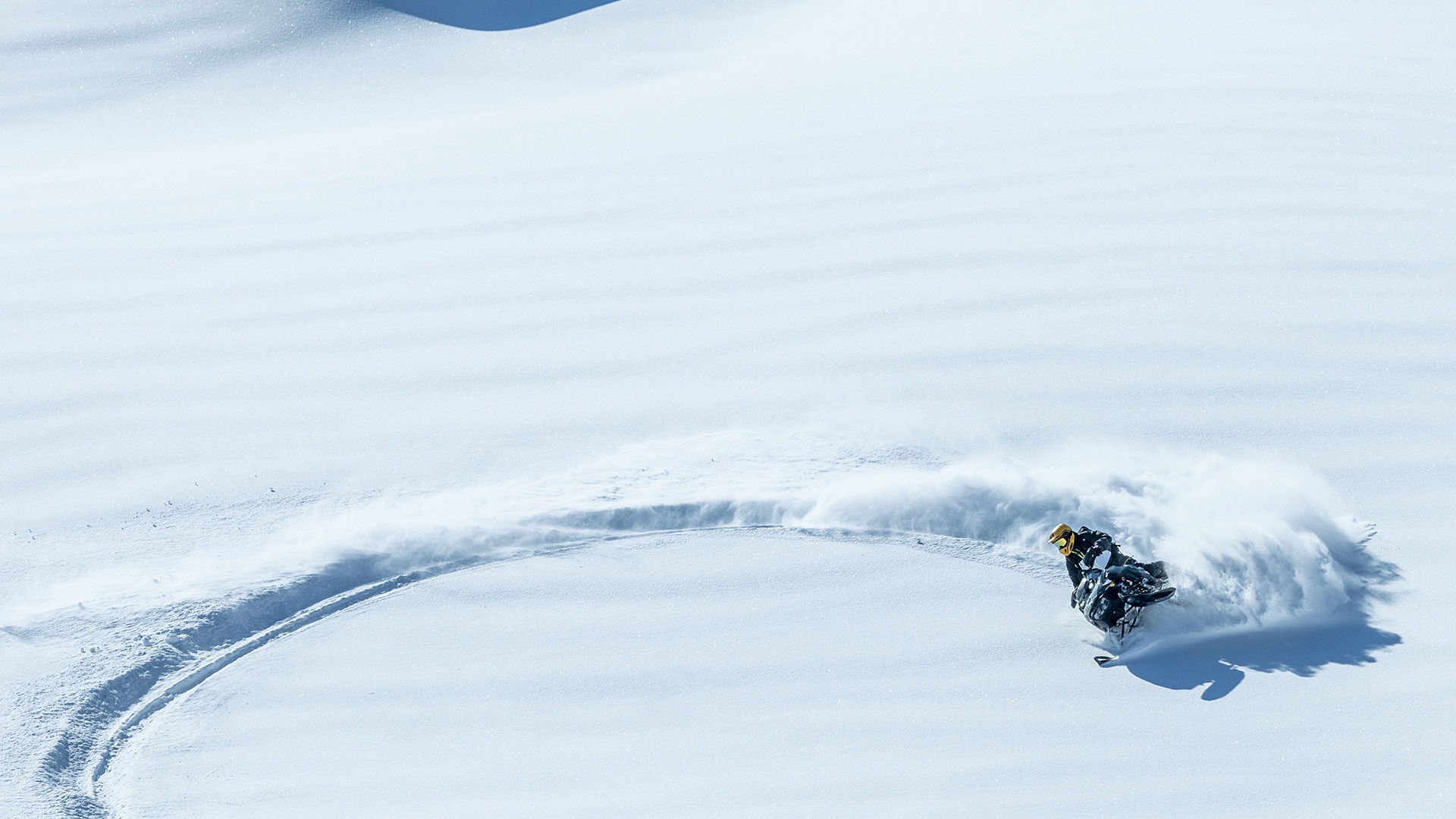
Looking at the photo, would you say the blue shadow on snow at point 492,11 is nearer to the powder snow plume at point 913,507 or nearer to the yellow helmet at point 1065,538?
the powder snow plume at point 913,507

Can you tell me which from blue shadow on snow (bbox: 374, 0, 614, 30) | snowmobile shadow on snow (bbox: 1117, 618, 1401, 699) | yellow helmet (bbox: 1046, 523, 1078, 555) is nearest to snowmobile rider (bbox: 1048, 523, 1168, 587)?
Answer: yellow helmet (bbox: 1046, 523, 1078, 555)

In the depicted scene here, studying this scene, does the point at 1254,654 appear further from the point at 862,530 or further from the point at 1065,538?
the point at 862,530

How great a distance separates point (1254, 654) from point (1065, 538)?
2.59ft

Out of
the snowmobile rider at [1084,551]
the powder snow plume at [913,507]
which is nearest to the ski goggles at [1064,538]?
the snowmobile rider at [1084,551]

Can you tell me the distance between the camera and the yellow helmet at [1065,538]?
472cm

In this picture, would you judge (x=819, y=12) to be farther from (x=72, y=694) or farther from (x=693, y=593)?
(x=72, y=694)

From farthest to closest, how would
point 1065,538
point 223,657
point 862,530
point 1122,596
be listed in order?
point 862,530 < point 223,657 < point 1065,538 < point 1122,596

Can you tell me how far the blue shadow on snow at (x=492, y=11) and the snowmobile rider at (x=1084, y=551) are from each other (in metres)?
10.4

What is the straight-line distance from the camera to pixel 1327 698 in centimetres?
429

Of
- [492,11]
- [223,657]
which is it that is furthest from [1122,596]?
[492,11]

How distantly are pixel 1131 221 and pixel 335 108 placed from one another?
753cm

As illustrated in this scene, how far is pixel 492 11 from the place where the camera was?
13758 millimetres

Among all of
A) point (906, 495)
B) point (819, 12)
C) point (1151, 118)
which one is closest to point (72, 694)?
point (906, 495)

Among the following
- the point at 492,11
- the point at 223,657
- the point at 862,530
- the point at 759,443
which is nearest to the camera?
the point at 223,657
